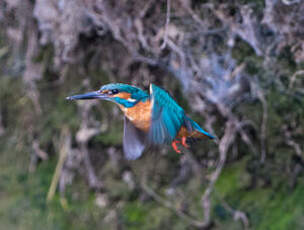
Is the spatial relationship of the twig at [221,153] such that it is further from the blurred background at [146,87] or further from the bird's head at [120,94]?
the bird's head at [120,94]

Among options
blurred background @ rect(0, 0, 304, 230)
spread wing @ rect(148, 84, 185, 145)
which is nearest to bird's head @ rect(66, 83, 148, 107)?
spread wing @ rect(148, 84, 185, 145)

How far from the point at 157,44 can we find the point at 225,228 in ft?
3.59

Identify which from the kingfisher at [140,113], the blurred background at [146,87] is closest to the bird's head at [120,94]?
the kingfisher at [140,113]

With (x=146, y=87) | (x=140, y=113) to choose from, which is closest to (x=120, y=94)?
(x=140, y=113)

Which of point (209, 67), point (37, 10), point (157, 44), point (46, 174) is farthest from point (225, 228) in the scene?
point (37, 10)

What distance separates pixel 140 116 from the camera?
126cm

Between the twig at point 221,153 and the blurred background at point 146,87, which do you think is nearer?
the blurred background at point 146,87

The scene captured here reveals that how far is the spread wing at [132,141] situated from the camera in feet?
3.92

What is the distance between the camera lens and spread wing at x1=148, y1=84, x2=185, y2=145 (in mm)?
1002

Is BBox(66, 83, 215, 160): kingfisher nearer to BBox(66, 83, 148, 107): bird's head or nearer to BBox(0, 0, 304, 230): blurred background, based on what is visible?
BBox(66, 83, 148, 107): bird's head

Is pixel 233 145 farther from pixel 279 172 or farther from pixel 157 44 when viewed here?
pixel 157 44

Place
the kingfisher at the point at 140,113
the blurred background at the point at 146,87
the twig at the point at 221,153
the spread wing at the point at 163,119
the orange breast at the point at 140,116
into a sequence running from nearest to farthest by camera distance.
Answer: the spread wing at the point at 163,119, the kingfisher at the point at 140,113, the orange breast at the point at 140,116, the blurred background at the point at 146,87, the twig at the point at 221,153

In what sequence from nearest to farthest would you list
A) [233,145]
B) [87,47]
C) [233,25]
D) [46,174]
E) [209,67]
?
[233,25] → [209,67] → [233,145] → [87,47] → [46,174]

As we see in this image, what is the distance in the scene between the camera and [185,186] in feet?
6.85
